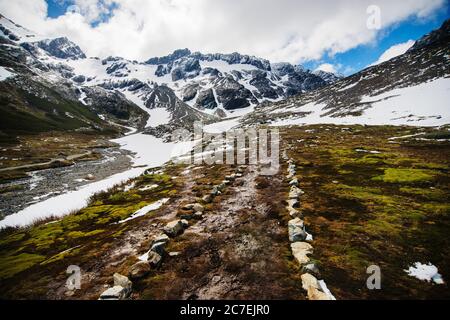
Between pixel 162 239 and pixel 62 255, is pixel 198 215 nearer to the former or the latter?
pixel 162 239

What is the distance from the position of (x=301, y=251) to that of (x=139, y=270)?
748 centimetres

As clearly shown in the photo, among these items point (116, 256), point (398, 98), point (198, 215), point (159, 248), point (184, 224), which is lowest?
point (116, 256)

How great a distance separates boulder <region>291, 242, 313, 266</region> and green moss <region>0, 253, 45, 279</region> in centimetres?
→ 1452

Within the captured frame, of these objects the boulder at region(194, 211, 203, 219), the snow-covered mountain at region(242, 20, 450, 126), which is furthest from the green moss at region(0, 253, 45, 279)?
the snow-covered mountain at region(242, 20, 450, 126)

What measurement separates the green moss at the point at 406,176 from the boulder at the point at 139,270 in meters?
21.1

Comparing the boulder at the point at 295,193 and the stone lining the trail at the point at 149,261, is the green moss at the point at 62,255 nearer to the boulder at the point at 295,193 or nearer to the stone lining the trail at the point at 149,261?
the stone lining the trail at the point at 149,261

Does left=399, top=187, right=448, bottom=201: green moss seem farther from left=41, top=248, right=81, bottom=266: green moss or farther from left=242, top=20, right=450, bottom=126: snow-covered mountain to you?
left=242, top=20, right=450, bottom=126: snow-covered mountain

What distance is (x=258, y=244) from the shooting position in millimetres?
12727

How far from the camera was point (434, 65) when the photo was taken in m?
124

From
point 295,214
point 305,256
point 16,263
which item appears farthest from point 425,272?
point 16,263

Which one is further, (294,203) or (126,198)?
(126,198)

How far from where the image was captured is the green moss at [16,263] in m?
12.9
